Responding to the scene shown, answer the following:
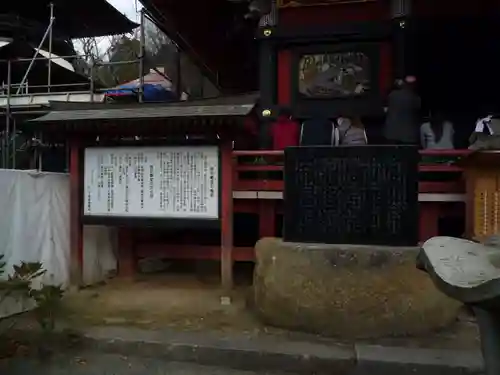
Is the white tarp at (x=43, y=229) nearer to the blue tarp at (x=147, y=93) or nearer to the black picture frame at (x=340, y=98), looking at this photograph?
the black picture frame at (x=340, y=98)

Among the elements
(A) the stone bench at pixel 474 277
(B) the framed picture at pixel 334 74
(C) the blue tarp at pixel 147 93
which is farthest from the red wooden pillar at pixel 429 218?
(C) the blue tarp at pixel 147 93

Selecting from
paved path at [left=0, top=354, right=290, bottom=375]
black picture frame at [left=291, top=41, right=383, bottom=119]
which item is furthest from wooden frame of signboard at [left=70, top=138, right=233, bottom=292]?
black picture frame at [left=291, top=41, right=383, bottom=119]

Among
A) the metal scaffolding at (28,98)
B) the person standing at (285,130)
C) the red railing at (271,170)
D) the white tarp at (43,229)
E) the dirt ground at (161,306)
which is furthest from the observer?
the metal scaffolding at (28,98)

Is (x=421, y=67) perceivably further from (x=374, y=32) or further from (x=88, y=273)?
(x=88, y=273)

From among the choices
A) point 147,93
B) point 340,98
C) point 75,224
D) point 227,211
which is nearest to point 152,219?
point 227,211

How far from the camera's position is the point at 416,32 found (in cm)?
927

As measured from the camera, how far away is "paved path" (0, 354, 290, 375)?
4.78 metres

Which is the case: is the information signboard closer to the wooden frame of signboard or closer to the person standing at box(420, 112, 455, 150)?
the wooden frame of signboard

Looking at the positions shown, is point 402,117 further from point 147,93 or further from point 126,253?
point 147,93

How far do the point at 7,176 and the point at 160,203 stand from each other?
6.47 feet

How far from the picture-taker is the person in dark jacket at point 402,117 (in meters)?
8.37

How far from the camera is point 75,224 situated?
754cm

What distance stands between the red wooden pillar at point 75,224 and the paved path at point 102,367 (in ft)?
8.23

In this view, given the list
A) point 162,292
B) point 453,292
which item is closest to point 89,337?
point 162,292
